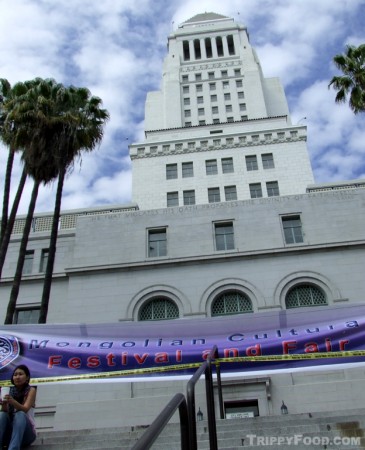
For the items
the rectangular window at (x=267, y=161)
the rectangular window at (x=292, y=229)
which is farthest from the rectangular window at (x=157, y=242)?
the rectangular window at (x=267, y=161)

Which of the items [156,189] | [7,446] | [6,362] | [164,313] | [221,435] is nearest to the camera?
[7,446]

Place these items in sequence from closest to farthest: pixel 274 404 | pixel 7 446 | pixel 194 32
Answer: pixel 7 446
pixel 274 404
pixel 194 32

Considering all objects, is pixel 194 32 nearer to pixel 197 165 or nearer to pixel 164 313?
pixel 197 165

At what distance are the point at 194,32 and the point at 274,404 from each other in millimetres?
66722

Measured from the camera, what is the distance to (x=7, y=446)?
719cm

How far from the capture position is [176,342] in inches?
500

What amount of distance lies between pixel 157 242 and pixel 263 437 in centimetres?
1369

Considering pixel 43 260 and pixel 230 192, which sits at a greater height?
pixel 230 192

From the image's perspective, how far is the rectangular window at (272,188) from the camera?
4912cm

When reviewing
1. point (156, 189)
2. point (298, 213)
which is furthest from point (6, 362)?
point (156, 189)

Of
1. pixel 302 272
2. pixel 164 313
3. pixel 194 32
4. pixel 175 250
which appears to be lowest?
pixel 164 313

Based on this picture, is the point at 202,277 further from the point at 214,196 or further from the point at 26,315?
the point at 214,196

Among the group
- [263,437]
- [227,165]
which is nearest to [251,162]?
[227,165]

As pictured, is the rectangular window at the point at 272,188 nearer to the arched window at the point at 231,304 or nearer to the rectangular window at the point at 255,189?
the rectangular window at the point at 255,189
